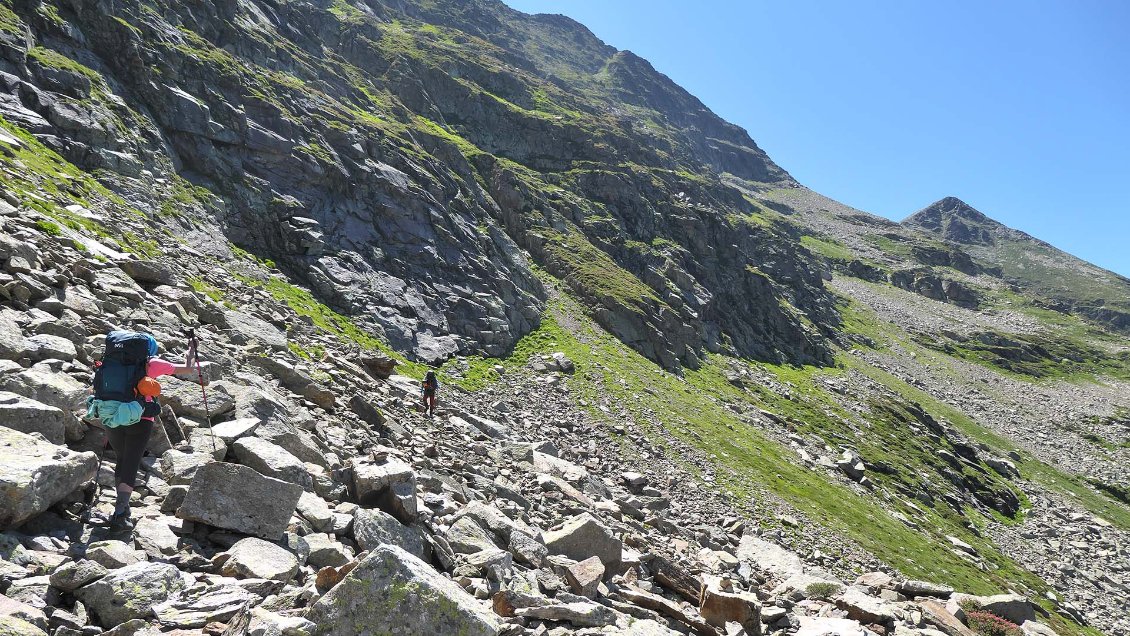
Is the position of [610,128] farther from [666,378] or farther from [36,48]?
[36,48]

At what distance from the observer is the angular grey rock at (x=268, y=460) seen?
9945 millimetres

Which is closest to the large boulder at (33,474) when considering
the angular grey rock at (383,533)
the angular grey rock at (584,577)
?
the angular grey rock at (383,533)

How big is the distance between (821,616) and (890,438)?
6839 cm

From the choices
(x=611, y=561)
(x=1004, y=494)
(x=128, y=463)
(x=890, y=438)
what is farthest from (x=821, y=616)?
(x=1004, y=494)

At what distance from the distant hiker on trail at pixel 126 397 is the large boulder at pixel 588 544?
10.1 m

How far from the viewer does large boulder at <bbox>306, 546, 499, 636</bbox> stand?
607 cm

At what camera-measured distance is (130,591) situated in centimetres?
639

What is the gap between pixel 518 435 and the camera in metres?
33.1

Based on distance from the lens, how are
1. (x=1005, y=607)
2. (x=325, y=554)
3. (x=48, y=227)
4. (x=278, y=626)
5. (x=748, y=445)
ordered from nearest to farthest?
(x=278, y=626) < (x=325, y=554) < (x=48, y=227) < (x=1005, y=607) < (x=748, y=445)

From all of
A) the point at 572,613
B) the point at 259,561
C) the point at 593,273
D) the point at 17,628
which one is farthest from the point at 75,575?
the point at 593,273

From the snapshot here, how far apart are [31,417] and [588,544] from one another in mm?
12080

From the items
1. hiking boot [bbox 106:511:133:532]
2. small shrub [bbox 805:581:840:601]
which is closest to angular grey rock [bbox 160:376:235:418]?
hiking boot [bbox 106:511:133:532]

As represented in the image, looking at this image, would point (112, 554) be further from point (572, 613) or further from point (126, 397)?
point (572, 613)

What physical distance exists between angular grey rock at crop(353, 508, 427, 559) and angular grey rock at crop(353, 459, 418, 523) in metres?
0.68
